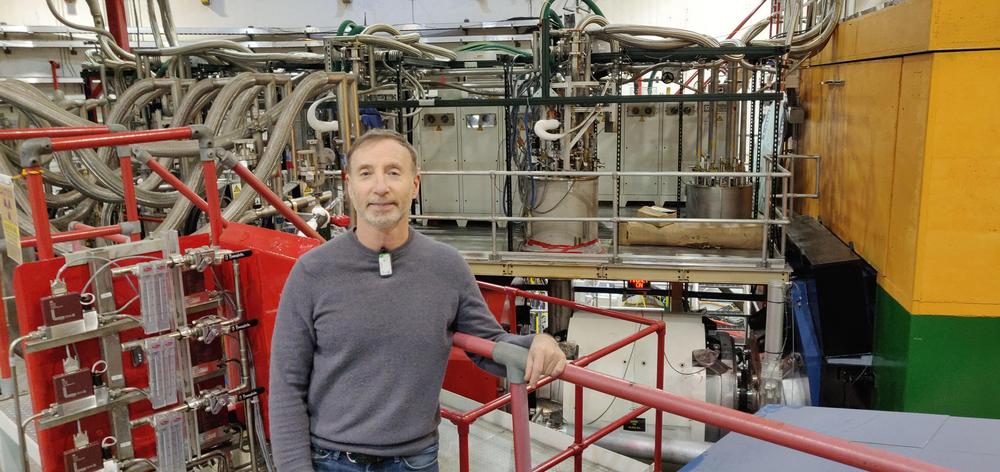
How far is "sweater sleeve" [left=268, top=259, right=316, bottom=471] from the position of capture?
187 centimetres

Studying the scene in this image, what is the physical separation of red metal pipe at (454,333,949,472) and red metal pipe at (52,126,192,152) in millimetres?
1818

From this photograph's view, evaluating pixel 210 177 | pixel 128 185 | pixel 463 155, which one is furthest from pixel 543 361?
pixel 463 155

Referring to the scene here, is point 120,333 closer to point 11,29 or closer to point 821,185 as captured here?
point 821,185

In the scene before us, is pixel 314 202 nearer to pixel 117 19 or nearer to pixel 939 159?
pixel 939 159

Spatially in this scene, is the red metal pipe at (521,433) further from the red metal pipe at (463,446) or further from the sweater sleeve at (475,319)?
the red metal pipe at (463,446)

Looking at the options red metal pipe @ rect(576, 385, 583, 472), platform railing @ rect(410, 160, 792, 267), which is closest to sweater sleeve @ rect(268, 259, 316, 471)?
red metal pipe @ rect(576, 385, 583, 472)

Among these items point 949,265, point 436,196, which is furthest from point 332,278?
point 436,196

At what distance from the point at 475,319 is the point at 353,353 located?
1.29ft

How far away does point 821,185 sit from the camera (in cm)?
779

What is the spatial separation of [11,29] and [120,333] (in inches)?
415

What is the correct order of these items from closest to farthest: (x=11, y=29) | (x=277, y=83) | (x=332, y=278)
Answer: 1. (x=332, y=278)
2. (x=277, y=83)
3. (x=11, y=29)

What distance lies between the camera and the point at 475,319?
2098 millimetres

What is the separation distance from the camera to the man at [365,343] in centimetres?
187

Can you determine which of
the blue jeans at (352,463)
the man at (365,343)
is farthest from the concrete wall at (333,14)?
the blue jeans at (352,463)
